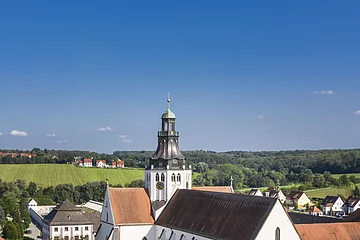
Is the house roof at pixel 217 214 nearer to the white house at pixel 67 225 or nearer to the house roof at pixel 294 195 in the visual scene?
the white house at pixel 67 225

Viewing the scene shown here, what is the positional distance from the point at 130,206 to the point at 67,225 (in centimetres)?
2749

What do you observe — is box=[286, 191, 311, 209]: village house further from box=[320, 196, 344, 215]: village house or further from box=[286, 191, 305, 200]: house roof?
box=[320, 196, 344, 215]: village house

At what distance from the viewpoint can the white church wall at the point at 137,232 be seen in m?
58.5

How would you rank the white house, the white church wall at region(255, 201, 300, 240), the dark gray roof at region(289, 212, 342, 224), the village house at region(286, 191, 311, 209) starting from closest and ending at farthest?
the white church wall at region(255, 201, 300, 240) → the dark gray roof at region(289, 212, 342, 224) → the white house → the village house at region(286, 191, 311, 209)

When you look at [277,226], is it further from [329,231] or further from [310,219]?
[310,219]

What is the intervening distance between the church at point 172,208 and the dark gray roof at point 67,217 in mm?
21282

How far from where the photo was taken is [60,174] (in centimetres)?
16962

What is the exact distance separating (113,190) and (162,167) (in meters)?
6.28

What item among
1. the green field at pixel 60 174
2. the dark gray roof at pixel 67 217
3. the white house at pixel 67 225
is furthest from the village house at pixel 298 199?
the dark gray roof at pixel 67 217

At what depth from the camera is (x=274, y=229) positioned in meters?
42.3

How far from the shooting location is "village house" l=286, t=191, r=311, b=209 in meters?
132

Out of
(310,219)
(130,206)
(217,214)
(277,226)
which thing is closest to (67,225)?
(130,206)

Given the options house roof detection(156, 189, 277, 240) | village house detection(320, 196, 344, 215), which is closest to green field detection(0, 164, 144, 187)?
village house detection(320, 196, 344, 215)

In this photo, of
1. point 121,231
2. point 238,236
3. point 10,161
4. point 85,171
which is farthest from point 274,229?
point 10,161
